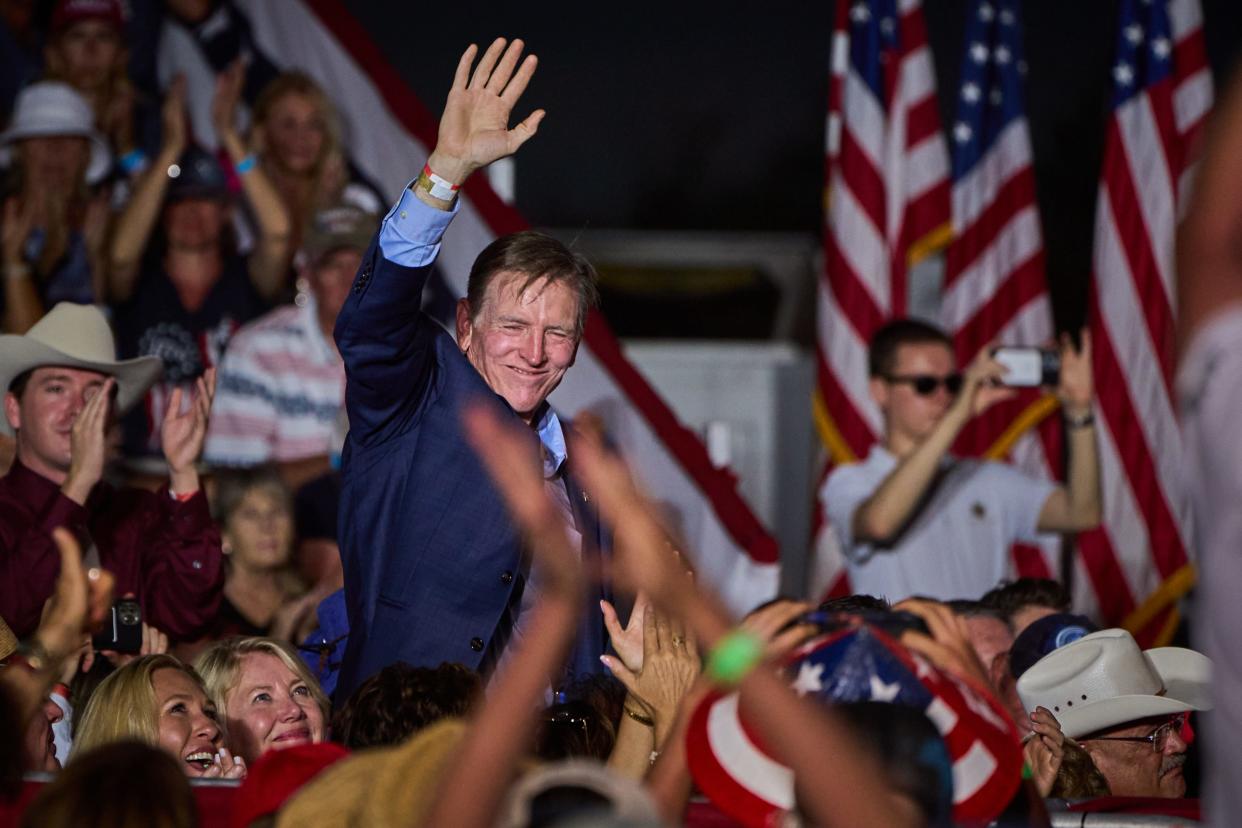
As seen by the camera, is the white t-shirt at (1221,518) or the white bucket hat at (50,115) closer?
the white t-shirt at (1221,518)

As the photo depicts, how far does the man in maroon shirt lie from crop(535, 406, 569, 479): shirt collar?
1.22 m

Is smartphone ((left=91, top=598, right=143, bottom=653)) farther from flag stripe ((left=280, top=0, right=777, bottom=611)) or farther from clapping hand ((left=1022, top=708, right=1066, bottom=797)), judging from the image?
flag stripe ((left=280, top=0, right=777, bottom=611))

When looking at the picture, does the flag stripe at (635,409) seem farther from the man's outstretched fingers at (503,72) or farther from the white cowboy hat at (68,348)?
the man's outstretched fingers at (503,72)


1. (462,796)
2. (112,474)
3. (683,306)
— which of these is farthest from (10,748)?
(683,306)

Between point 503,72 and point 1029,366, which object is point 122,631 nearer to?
point 503,72

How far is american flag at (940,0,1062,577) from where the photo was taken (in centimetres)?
830

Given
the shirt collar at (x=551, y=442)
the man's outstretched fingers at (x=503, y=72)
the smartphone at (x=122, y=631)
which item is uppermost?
the man's outstretched fingers at (x=503, y=72)

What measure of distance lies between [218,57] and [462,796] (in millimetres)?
5892

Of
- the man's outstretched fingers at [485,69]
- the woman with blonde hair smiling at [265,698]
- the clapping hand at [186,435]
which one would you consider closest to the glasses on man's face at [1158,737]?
the woman with blonde hair smiling at [265,698]

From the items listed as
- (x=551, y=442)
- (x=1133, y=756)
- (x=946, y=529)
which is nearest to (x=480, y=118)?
(x=551, y=442)

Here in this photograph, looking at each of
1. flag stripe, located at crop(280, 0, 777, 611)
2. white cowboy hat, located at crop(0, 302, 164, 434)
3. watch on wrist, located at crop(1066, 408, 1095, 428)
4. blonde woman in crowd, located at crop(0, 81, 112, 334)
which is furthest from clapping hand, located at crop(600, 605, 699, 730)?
blonde woman in crowd, located at crop(0, 81, 112, 334)

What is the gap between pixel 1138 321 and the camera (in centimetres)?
816

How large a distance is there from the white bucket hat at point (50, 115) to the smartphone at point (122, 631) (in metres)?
2.99

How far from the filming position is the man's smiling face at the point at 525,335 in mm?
3531
